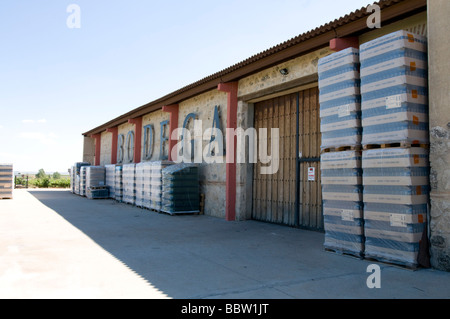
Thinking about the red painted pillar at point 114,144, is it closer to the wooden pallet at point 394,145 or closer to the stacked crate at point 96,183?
the stacked crate at point 96,183

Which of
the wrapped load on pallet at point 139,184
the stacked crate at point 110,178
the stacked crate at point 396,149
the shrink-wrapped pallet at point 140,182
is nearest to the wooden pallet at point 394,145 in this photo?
the stacked crate at point 396,149

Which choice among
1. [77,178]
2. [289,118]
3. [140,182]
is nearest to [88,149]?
[77,178]

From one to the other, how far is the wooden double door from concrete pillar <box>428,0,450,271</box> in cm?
369

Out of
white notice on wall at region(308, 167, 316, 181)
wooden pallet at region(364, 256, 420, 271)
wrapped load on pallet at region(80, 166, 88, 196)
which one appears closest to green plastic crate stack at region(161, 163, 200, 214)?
white notice on wall at region(308, 167, 316, 181)

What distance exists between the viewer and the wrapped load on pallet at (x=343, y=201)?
21.3 ft

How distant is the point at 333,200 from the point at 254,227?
3.92 meters

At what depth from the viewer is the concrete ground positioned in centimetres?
457

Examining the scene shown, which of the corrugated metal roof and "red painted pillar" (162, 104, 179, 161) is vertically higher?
the corrugated metal roof

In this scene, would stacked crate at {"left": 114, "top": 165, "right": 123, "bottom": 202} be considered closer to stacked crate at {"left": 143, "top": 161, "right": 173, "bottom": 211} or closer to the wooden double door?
stacked crate at {"left": 143, "top": 161, "right": 173, "bottom": 211}

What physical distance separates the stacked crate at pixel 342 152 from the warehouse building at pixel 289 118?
0.36 metres

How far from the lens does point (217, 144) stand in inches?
509

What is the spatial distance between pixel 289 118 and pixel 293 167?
4.62 feet

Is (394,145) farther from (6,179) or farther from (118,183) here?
(6,179)
